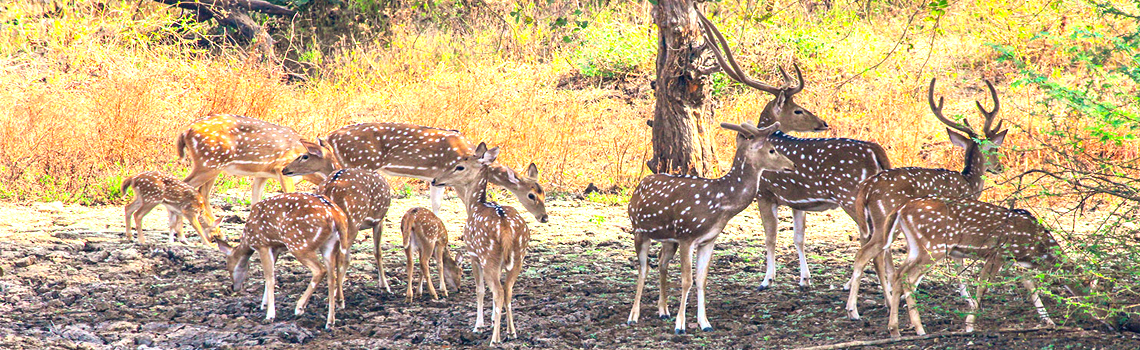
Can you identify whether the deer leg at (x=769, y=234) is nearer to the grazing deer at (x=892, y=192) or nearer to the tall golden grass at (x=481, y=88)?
the grazing deer at (x=892, y=192)

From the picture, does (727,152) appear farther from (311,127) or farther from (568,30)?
(568,30)

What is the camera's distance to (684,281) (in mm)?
6492

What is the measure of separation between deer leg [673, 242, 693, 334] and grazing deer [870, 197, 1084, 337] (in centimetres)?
120

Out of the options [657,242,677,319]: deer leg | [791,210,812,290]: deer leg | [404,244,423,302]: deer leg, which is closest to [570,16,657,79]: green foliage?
[791,210,812,290]: deer leg

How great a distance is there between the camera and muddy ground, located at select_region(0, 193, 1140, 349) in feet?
20.6

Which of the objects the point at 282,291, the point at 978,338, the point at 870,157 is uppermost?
the point at 870,157

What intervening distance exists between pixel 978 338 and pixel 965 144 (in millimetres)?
1655

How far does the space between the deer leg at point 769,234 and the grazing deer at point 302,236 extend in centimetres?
297

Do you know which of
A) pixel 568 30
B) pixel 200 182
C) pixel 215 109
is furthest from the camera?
pixel 568 30

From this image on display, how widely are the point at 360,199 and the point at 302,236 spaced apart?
2.18 feet

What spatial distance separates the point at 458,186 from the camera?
8062 millimetres

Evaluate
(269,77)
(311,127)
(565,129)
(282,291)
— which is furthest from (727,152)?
(282,291)

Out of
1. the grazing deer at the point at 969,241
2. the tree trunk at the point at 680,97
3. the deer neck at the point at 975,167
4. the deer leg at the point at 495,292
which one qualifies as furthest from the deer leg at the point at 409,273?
the tree trunk at the point at 680,97

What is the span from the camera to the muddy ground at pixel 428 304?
6.28m
